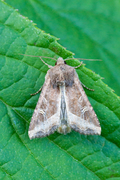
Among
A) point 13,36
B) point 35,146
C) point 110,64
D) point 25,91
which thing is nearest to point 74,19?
point 110,64

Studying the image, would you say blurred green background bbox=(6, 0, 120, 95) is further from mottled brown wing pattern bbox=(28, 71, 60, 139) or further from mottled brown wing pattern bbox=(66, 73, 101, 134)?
mottled brown wing pattern bbox=(28, 71, 60, 139)

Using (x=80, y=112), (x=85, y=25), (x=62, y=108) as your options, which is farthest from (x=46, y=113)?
(x=85, y=25)

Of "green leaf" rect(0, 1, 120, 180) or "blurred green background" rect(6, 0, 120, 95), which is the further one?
"blurred green background" rect(6, 0, 120, 95)

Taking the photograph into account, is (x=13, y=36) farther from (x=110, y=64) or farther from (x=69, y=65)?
(x=110, y=64)

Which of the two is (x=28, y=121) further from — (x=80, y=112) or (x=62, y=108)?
(x=80, y=112)

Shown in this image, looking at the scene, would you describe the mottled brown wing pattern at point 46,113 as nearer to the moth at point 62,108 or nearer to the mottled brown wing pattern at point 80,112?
the moth at point 62,108

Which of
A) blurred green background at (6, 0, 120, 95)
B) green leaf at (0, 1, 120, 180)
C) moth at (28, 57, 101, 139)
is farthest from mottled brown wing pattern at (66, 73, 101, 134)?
blurred green background at (6, 0, 120, 95)

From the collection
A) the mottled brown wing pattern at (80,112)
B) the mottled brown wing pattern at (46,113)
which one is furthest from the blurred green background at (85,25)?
the mottled brown wing pattern at (46,113)
